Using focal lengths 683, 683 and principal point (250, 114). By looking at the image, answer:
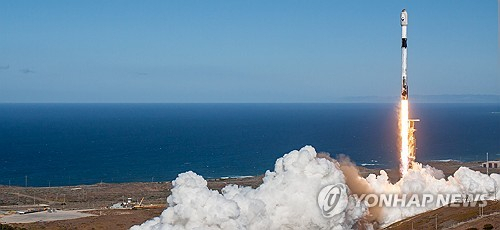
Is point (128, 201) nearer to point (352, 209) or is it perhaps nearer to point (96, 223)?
point (96, 223)

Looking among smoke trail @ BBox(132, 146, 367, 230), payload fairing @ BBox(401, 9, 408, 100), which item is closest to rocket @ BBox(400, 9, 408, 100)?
payload fairing @ BBox(401, 9, 408, 100)

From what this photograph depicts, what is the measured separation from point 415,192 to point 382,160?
102828 millimetres

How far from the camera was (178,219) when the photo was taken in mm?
58031

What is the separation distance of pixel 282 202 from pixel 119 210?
3881 centimetres

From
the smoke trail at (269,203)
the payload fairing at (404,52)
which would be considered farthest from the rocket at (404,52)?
the smoke trail at (269,203)

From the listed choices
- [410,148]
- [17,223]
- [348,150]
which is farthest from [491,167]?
[17,223]

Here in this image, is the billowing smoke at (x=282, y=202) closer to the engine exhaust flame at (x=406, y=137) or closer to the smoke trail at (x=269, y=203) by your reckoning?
the smoke trail at (x=269, y=203)

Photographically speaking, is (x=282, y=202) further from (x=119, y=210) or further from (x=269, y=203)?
(x=119, y=210)

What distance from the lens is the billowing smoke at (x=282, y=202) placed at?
57000mm

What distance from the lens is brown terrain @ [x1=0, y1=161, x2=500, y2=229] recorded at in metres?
65.6

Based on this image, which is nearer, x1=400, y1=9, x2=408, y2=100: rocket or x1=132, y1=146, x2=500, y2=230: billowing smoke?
x1=132, y1=146, x2=500, y2=230: billowing smoke

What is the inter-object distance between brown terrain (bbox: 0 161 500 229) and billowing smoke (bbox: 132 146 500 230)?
5391mm

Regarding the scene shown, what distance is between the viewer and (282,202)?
61344 mm

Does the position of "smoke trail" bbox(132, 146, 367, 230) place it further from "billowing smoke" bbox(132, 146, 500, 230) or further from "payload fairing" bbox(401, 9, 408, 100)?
"payload fairing" bbox(401, 9, 408, 100)
